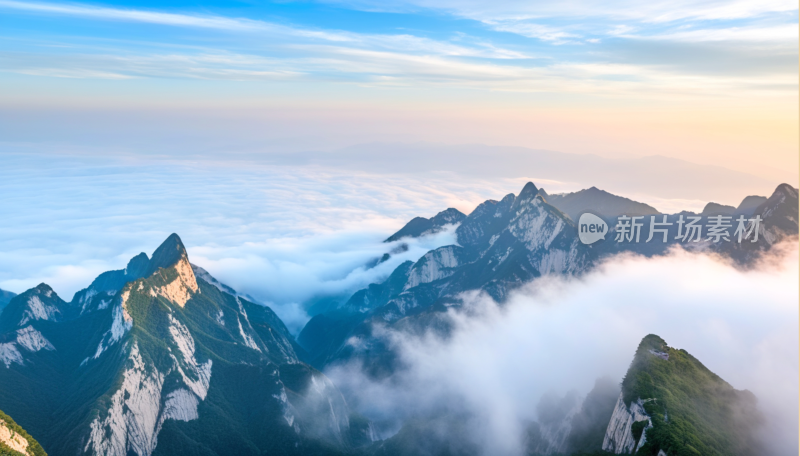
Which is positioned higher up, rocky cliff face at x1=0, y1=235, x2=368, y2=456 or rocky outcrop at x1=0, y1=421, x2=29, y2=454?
rocky outcrop at x1=0, y1=421, x2=29, y2=454

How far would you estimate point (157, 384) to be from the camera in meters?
135

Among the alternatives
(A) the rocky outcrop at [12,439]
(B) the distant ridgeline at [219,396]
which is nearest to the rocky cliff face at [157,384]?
(B) the distant ridgeline at [219,396]

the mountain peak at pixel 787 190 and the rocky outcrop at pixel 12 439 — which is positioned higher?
the mountain peak at pixel 787 190

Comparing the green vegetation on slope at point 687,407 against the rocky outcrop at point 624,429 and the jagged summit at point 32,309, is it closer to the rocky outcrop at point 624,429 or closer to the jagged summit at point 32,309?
the rocky outcrop at point 624,429

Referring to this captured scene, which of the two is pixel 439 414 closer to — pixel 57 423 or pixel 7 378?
pixel 57 423

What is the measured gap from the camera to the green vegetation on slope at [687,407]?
77.7 meters

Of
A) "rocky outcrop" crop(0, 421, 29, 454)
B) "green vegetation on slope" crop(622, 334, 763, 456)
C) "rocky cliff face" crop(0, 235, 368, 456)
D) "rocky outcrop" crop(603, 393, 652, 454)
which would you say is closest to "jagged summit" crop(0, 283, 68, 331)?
"rocky cliff face" crop(0, 235, 368, 456)

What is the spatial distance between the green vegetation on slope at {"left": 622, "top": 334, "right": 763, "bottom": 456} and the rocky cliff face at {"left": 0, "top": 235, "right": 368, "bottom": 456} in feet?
299

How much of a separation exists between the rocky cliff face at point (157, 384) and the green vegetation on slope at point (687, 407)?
9125cm

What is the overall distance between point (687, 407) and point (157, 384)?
122757 millimetres

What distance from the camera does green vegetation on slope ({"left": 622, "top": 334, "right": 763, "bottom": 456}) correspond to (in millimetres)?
77688

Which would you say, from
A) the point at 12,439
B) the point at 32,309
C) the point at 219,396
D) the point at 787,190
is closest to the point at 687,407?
the point at 12,439

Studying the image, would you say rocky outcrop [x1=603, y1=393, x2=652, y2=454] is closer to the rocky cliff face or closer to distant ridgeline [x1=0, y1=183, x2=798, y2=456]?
distant ridgeline [x1=0, y1=183, x2=798, y2=456]

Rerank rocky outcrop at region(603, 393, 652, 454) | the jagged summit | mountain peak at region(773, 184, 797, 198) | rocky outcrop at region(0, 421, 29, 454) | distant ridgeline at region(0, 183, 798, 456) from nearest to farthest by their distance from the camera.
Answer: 1. rocky outcrop at region(0, 421, 29, 454)
2. rocky outcrop at region(603, 393, 652, 454)
3. distant ridgeline at region(0, 183, 798, 456)
4. the jagged summit
5. mountain peak at region(773, 184, 797, 198)
